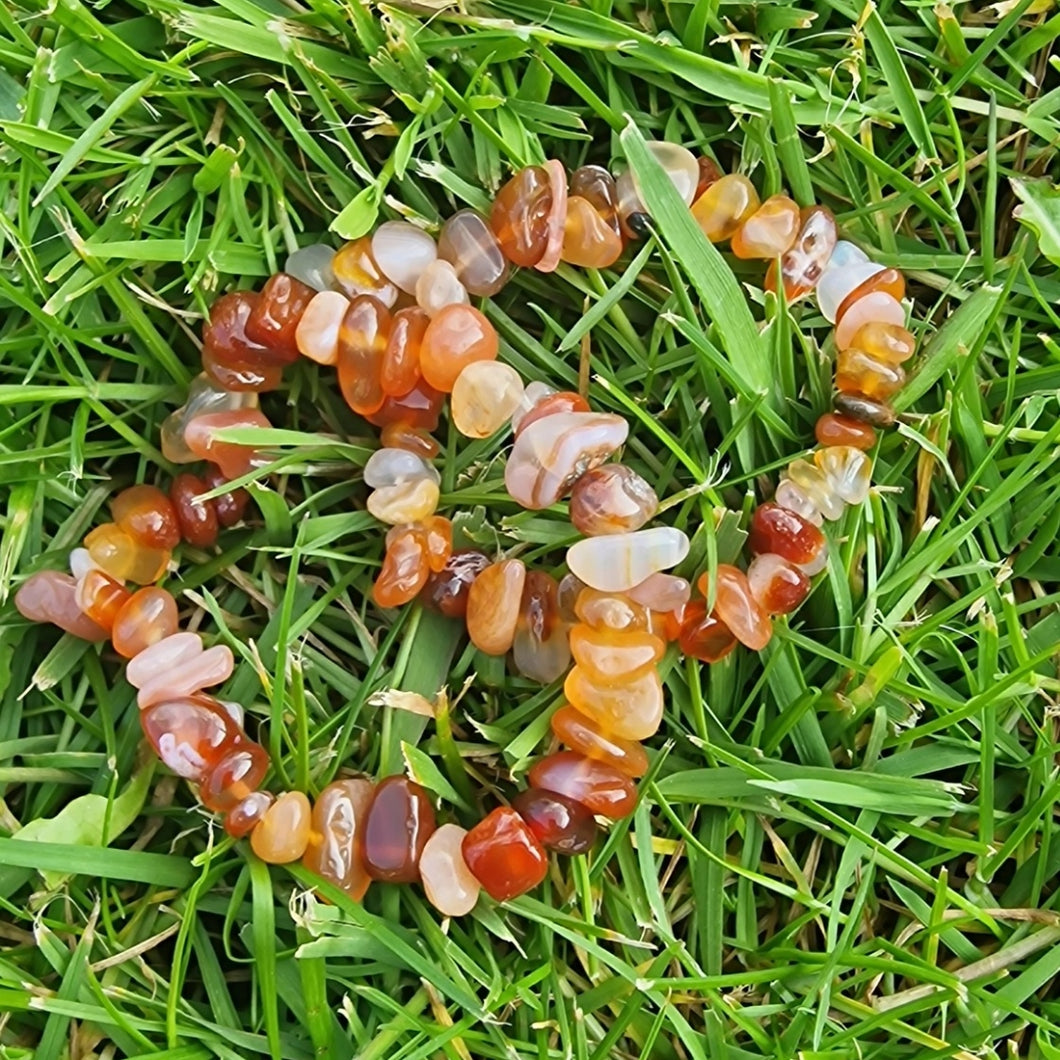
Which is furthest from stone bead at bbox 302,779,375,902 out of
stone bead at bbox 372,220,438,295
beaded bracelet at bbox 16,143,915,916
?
stone bead at bbox 372,220,438,295

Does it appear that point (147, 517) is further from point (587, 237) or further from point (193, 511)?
point (587, 237)

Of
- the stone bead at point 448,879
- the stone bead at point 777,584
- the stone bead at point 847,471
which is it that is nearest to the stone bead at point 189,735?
the stone bead at point 448,879

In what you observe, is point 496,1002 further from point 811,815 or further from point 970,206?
point 970,206

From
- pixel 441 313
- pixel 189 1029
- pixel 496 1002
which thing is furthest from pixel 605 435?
pixel 189 1029

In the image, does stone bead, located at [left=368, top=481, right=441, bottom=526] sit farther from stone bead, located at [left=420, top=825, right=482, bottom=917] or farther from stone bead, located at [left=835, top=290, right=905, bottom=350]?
stone bead, located at [left=835, top=290, right=905, bottom=350]

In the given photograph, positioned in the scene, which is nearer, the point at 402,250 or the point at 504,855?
the point at 504,855

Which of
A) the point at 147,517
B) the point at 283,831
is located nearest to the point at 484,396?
the point at 147,517

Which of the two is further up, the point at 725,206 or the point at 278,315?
the point at 725,206
